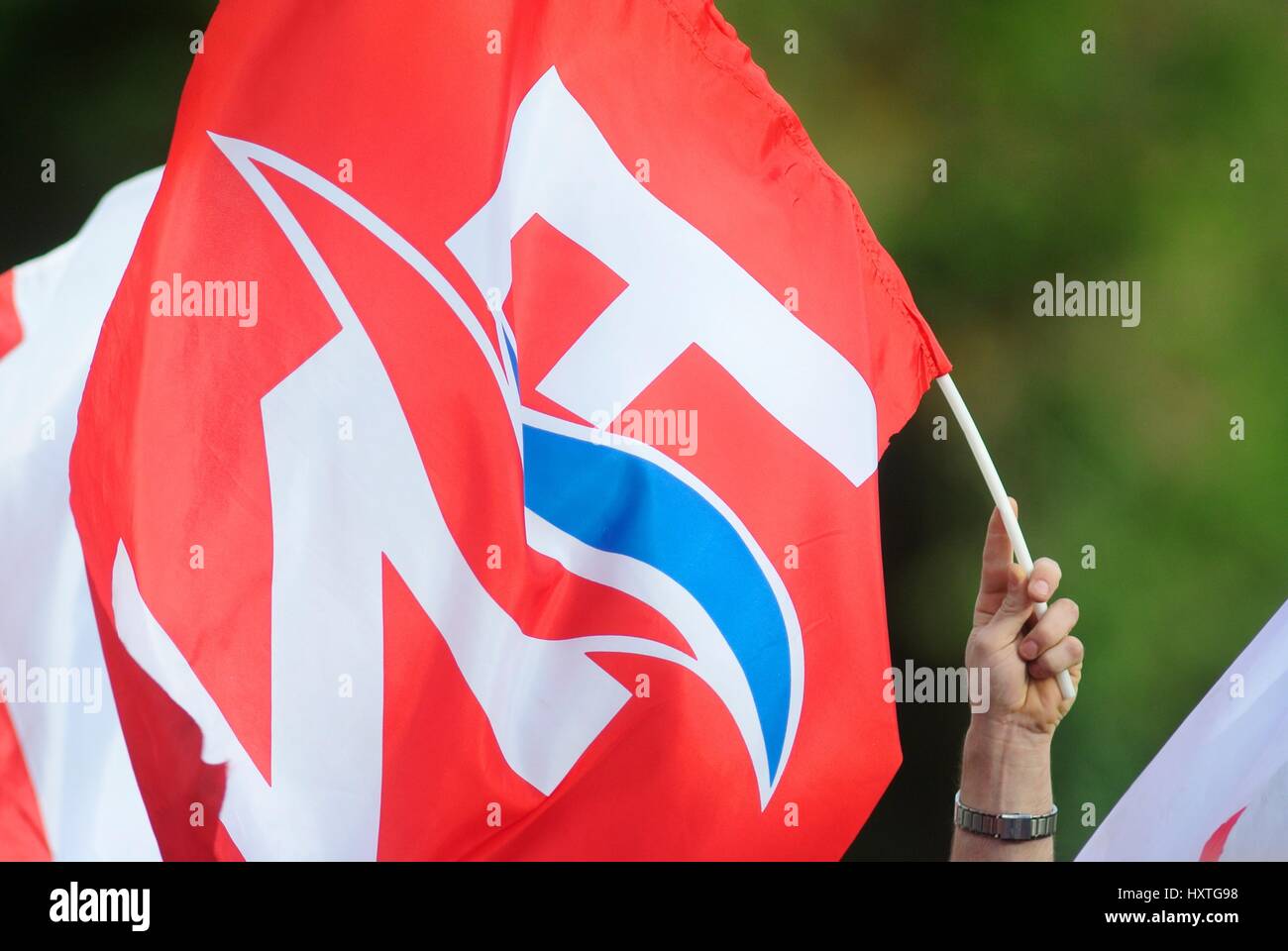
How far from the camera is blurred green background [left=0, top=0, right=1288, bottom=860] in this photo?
382 centimetres

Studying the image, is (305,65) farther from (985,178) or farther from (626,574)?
(985,178)

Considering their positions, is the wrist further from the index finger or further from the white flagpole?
the index finger

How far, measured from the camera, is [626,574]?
2.82m

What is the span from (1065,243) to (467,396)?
190cm

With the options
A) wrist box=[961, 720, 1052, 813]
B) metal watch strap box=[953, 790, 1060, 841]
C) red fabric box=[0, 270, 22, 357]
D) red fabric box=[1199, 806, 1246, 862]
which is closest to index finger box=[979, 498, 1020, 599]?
wrist box=[961, 720, 1052, 813]

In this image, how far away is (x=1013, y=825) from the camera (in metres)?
3.01

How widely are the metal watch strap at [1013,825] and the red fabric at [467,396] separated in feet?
0.99

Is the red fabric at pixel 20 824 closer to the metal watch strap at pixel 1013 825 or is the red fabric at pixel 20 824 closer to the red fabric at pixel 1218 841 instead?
the metal watch strap at pixel 1013 825

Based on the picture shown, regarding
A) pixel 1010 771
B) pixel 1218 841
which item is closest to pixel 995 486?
pixel 1010 771

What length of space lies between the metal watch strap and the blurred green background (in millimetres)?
839

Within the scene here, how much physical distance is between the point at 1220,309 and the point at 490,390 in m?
2.17

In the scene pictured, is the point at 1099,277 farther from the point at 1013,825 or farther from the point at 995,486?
the point at 1013,825

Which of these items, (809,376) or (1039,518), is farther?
(1039,518)

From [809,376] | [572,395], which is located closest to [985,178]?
[809,376]
